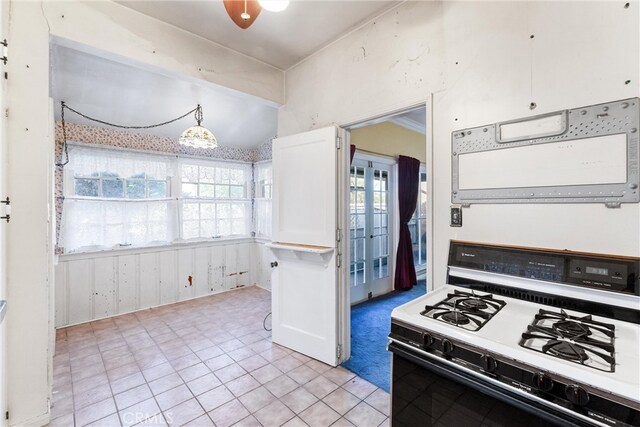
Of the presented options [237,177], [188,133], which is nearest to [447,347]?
[188,133]

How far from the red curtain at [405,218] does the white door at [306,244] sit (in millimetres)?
2270

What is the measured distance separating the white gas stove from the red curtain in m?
2.85

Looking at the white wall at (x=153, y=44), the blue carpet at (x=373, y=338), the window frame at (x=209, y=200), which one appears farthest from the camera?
the window frame at (x=209, y=200)

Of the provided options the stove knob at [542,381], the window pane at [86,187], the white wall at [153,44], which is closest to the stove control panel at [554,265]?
the stove knob at [542,381]

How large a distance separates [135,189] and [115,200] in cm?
28

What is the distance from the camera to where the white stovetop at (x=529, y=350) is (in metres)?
0.80

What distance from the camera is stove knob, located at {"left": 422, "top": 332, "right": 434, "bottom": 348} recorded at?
1.14 meters

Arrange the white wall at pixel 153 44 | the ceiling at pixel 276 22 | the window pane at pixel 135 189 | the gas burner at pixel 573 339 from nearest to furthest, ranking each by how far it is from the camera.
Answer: the gas burner at pixel 573 339, the white wall at pixel 153 44, the ceiling at pixel 276 22, the window pane at pixel 135 189

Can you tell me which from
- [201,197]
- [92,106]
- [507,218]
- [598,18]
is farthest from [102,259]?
[598,18]

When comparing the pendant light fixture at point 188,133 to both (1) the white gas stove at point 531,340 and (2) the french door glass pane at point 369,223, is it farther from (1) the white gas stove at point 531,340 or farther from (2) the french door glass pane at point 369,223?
(1) the white gas stove at point 531,340

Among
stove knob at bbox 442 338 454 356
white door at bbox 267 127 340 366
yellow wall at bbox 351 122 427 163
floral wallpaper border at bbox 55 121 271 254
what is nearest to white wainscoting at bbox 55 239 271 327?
floral wallpaper border at bbox 55 121 271 254

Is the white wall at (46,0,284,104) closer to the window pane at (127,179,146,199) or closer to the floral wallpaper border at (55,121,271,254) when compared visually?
the floral wallpaper border at (55,121,271,254)

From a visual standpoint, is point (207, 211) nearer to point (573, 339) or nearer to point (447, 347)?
point (447, 347)

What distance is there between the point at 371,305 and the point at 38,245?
11.1 feet
